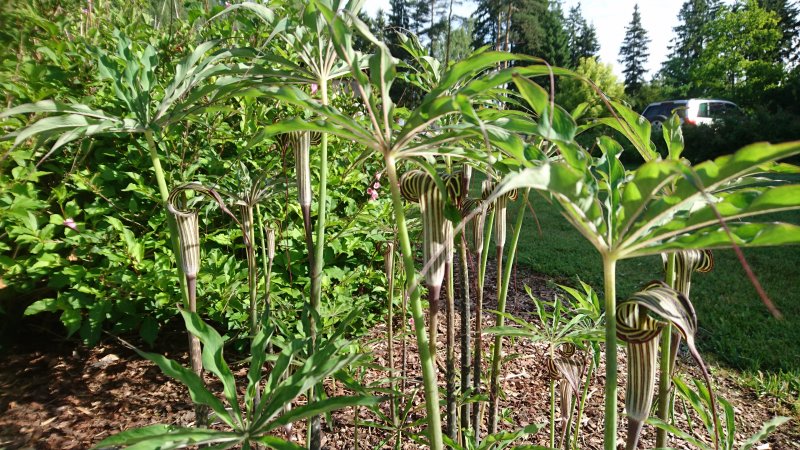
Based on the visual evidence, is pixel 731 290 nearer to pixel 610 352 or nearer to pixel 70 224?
pixel 610 352

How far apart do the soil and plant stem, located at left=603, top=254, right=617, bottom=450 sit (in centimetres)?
92

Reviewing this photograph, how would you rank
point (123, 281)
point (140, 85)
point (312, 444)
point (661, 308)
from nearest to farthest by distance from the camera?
1. point (661, 308)
2. point (140, 85)
3. point (312, 444)
4. point (123, 281)

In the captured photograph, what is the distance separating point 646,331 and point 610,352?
6 cm

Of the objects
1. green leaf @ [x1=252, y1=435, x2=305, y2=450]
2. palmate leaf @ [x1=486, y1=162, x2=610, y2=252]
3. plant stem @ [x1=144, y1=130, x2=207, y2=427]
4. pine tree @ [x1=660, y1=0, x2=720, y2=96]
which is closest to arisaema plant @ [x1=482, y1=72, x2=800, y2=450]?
palmate leaf @ [x1=486, y1=162, x2=610, y2=252]

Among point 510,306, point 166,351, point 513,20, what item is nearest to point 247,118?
point 166,351

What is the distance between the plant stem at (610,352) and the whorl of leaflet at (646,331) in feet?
0.06

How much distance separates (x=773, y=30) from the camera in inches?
569

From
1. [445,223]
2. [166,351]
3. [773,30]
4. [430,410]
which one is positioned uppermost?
[773,30]

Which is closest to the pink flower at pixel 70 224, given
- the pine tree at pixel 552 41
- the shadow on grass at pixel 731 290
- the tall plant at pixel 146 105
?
the tall plant at pixel 146 105

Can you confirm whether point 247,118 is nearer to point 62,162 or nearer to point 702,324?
point 62,162

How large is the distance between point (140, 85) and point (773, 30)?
788 inches

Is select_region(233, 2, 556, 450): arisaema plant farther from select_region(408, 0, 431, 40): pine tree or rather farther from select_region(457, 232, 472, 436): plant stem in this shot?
select_region(408, 0, 431, 40): pine tree

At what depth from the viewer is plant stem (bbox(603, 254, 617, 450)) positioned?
0.56 meters

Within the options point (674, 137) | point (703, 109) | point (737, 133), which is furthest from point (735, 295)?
point (703, 109)
